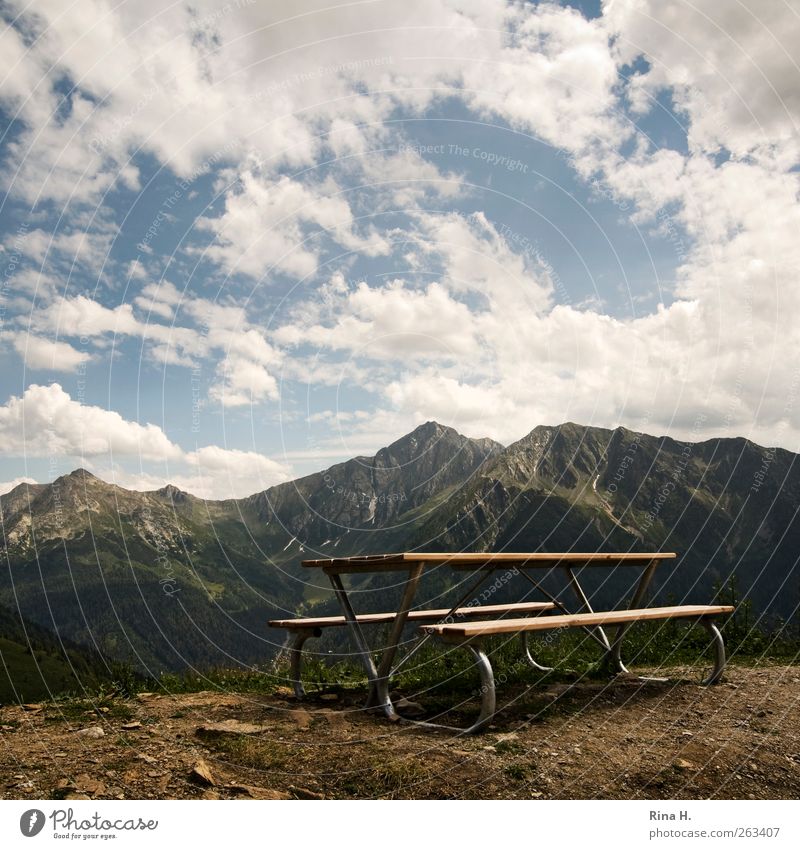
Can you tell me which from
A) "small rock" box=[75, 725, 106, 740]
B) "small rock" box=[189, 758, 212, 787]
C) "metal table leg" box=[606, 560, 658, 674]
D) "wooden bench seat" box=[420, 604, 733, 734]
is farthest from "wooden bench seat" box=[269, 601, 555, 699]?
"small rock" box=[189, 758, 212, 787]

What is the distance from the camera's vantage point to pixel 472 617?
8.87 m

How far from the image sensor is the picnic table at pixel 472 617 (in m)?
6.30

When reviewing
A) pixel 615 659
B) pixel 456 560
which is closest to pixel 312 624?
pixel 456 560

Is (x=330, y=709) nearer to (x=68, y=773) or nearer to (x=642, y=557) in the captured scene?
(x=68, y=773)

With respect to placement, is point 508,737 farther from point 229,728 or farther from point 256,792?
point 229,728

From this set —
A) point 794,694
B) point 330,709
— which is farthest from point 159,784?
point 794,694

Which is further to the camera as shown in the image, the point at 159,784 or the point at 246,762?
the point at 246,762

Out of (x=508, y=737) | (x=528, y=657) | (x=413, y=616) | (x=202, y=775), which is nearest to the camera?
(x=202, y=775)

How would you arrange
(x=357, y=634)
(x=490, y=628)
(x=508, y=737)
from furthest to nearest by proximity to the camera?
(x=357, y=634) < (x=490, y=628) < (x=508, y=737)

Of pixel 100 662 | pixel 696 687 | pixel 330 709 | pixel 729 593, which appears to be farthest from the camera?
pixel 100 662

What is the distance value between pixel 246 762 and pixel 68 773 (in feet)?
4.51

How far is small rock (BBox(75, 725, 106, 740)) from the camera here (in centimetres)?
608

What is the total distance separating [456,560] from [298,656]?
9.03 feet

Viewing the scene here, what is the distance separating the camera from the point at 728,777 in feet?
17.1
